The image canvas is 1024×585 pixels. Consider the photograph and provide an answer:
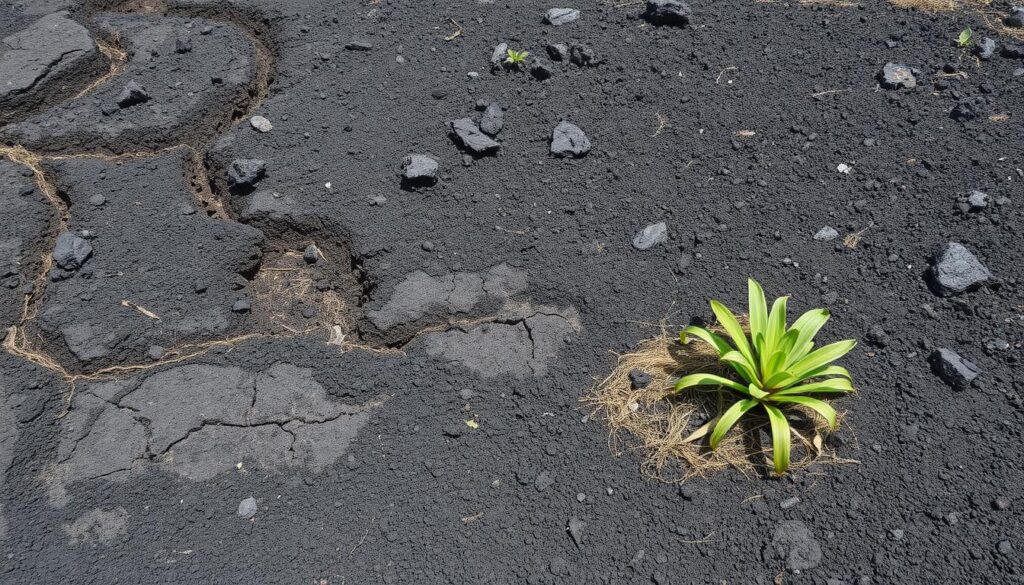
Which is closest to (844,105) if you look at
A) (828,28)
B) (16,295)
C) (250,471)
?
(828,28)

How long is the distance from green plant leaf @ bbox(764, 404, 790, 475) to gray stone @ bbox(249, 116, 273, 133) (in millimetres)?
3101

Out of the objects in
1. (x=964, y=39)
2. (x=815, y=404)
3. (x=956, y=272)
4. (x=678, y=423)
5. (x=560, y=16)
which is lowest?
(x=678, y=423)

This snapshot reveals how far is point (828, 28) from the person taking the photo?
4.19m

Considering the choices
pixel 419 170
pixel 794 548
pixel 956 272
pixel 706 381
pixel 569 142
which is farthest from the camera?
pixel 569 142

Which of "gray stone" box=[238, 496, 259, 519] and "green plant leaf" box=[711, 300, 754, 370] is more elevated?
"green plant leaf" box=[711, 300, 754, 370]

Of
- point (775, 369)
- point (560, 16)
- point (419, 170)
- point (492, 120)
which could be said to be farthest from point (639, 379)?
point (560, 16)

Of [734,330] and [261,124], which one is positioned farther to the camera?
[261,124]

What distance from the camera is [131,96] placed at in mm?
4016

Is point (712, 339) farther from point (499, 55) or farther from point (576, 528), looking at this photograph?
point (499, 55)

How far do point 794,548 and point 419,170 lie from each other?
242 cm

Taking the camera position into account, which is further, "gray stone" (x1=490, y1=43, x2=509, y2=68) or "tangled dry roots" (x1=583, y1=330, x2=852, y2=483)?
"gray stone" (x1=490, y1=43, x2=509, y2=68)

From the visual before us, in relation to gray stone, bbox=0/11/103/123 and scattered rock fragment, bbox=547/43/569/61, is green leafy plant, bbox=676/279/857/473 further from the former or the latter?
gray stone, bbox=0/11/103/123

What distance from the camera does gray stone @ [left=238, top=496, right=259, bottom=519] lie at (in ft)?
8.43

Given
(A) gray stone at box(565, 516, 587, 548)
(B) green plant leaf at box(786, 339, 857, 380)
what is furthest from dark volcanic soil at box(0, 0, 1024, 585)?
(B) green plant leaf at box(786, 339, 857, 380)
